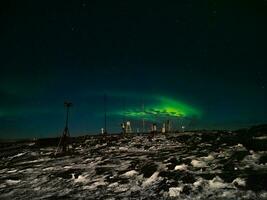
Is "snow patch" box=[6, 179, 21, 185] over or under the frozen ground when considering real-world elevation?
under

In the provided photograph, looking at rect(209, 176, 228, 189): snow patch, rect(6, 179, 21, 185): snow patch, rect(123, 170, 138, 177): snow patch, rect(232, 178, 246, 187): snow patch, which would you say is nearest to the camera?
rect(232, 178, 246, 187): snow patch

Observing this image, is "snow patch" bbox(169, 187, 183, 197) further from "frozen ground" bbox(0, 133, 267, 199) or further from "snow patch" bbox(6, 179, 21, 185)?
"snow patch" bbox(6, 179, 21, 185)

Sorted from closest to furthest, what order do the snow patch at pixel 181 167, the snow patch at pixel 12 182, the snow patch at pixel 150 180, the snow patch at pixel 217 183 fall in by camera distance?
1. the snow patch at pixel 217 183
2. the snow patch at pixel 150 180
3. the snow patch at pixel 181 167
4. the snow patch at pixel 12 182

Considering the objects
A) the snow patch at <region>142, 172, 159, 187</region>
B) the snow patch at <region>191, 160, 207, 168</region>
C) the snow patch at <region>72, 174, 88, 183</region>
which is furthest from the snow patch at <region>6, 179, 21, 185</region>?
the snow patch at <region>191, 160, 207, 168</region>

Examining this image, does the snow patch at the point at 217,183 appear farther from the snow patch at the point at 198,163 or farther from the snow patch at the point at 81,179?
the snow patch at the point at 81,179

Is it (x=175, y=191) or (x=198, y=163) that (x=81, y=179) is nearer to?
(x=175, y=191)

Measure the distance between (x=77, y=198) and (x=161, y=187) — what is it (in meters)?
3.40

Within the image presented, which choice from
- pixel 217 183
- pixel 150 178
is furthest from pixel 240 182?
pixel 150 178

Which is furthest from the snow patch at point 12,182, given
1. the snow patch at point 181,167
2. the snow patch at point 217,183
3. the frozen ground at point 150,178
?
the snow patch at point 217,183

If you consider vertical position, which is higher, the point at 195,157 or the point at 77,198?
the point at 195,157

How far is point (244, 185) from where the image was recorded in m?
10.2

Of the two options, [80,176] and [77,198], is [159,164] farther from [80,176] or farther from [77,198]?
[77,198]

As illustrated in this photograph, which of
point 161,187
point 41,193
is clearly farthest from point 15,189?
point 161,187

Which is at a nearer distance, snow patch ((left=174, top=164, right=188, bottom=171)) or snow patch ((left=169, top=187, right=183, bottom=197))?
snow patch ((left=169, top=187, right=183, bottom=197))
